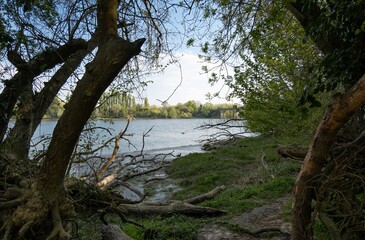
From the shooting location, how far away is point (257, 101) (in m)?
8.78

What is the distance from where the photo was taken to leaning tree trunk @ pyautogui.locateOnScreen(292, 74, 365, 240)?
3369 mm

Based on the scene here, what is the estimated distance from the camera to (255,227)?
7113 mm

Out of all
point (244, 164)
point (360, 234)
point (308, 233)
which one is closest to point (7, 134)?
point (308, 233)

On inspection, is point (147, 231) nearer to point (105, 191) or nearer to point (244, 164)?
point (105, 191)

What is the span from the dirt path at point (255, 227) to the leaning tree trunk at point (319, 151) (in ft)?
7.97

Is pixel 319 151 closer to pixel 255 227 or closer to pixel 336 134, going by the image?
pixel 336 134

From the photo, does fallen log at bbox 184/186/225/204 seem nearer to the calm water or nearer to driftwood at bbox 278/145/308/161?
the calm water

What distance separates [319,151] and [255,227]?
3.99 m

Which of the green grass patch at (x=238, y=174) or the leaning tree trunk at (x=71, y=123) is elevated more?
the leaning tree trunk at (x=71, y=123)

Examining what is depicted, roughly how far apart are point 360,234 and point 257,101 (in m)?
5.04

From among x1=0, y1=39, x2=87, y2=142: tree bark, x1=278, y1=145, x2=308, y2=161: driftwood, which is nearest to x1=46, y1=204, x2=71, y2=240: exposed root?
x1=0, y1=39, x2=87, y2=142: tree bark

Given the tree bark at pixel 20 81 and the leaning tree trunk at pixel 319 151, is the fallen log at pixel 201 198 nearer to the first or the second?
the tree bark at pixel 20 81

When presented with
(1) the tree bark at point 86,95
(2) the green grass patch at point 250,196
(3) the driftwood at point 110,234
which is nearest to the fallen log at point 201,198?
(2) the green grass patch at point 250,196

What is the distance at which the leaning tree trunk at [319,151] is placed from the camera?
3369 millimetres
